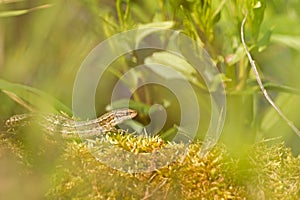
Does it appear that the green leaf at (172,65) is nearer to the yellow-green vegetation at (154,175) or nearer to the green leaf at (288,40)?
the green leaf at (288,40)

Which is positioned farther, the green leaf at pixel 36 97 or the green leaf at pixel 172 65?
the green leaf at pixel 172 65

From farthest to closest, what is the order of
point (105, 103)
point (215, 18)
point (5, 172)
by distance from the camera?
point (105, 103) → point (215, 18) → point (5, 172)

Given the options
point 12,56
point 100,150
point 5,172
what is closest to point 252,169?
point 100,150

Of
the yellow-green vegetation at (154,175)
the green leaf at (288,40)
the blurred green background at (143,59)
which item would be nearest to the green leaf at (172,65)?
the blurred green background at (143,59)

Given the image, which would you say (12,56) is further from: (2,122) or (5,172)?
(5,172)

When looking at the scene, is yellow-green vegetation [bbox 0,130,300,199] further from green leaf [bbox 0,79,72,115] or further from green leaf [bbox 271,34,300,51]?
green leaf [bbox 271,34,300,51]
